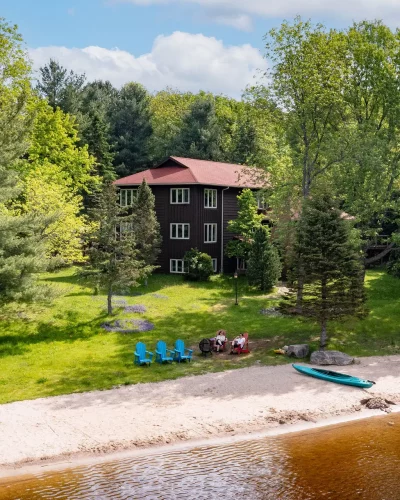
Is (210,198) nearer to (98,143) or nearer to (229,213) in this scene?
(229,213)

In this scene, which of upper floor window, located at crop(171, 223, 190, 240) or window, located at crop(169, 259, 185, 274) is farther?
window, located at crop(169, 259, 185, 274)

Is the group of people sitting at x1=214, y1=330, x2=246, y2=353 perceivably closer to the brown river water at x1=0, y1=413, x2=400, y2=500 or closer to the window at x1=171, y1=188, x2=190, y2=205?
the brown river water at x1=0, y1=413, x2=400, y2=500

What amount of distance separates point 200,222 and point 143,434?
30698 millimetres

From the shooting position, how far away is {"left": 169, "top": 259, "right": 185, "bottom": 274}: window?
47656mm

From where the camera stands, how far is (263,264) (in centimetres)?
4169

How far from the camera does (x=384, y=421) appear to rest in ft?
66.9

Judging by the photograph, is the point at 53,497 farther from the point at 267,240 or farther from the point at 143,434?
the point at 267,240

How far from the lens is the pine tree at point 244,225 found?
46.6 m

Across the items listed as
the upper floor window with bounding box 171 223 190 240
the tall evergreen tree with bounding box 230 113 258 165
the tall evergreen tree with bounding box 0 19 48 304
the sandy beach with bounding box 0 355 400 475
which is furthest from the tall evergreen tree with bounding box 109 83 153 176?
the sandy beach with bounding box 0 355 400 475

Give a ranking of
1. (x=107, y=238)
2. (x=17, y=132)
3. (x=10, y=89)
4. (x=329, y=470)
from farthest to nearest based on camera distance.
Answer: (x=10, y=89)
(x=107, y=238)
(x=17, y=132)
(x=329, y=470)

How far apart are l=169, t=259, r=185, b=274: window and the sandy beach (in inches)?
923

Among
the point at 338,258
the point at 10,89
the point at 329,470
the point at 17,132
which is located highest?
the point at 10,89

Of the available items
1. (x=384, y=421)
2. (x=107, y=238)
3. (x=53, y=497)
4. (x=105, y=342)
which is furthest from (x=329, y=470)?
(x=107, y=238)

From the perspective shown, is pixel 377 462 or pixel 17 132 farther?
pixel 17 132
